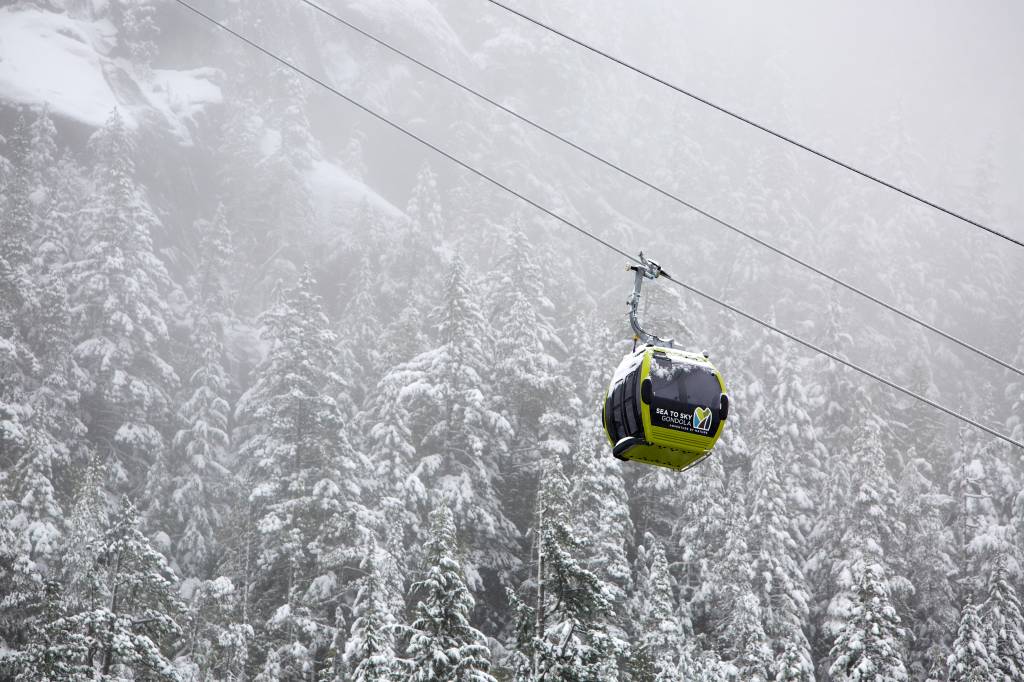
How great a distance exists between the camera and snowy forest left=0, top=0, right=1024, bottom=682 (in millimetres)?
22688

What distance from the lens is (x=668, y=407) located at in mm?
11219

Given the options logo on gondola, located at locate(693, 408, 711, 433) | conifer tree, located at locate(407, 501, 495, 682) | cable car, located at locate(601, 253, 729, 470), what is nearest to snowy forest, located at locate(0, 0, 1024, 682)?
conifer tree, located at locate(407, 501, 495, 682)

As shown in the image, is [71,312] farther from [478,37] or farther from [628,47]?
[628,47]

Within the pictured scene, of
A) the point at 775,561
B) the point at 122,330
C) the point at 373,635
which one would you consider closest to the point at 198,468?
the point at 122,330

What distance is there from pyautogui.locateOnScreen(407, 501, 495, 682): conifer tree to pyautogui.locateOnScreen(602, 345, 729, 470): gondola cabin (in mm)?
7306

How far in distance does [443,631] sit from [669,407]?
8.78 meters

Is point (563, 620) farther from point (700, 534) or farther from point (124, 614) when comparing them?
point (700, 534)

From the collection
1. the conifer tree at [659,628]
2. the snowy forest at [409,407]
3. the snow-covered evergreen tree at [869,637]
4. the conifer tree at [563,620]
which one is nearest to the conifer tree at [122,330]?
the snowy forest at [409,407]

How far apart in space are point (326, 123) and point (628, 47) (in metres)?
43.7

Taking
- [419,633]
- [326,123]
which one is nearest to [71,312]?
[419,633]

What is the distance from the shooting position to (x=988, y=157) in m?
95.5

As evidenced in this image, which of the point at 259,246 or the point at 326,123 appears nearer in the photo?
the point at 259,246

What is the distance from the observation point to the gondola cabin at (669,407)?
11.2 meters

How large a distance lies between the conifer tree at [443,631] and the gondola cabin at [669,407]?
24.0 ft
